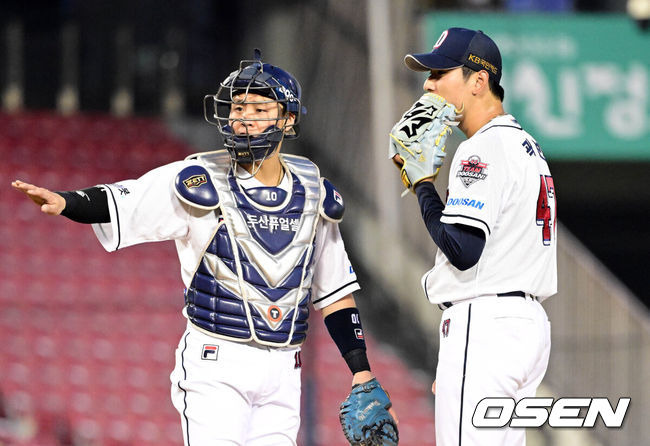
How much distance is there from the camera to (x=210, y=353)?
3.55 meters

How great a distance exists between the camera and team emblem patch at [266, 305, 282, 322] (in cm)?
359

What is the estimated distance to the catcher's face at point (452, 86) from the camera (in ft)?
12.0

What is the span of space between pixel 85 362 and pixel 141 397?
0.64m

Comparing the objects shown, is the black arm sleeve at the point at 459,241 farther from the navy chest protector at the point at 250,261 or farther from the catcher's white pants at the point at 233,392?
the catcher's white pants at the point at 233,392

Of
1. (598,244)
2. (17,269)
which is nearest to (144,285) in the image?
(17,269)

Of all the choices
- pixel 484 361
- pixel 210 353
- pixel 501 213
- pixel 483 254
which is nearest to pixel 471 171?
pixel 501 213

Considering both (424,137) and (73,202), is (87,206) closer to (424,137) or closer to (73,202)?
(73,202)

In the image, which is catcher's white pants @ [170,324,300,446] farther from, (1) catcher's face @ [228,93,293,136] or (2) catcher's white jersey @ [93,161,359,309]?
(1) catcher's face @ [228,93,293,136]

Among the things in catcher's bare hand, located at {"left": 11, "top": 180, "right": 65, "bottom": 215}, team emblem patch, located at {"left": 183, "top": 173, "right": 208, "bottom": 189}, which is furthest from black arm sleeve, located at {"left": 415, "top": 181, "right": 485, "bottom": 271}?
catcher's bare hand, located at {"left": 11, "top": 180, "right": 65, "bottom": 215}

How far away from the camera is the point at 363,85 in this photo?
9992 mm

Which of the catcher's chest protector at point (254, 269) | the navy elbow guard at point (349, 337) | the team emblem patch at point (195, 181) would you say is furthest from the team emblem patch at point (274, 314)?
the team emblem patch at point (195, 181)

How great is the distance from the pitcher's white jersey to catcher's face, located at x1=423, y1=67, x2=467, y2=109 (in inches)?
7.2

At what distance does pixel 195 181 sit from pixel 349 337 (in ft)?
2.65

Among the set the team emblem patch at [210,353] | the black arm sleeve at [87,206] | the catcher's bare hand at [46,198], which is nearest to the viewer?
the catcher's bare hand at [46,198]
